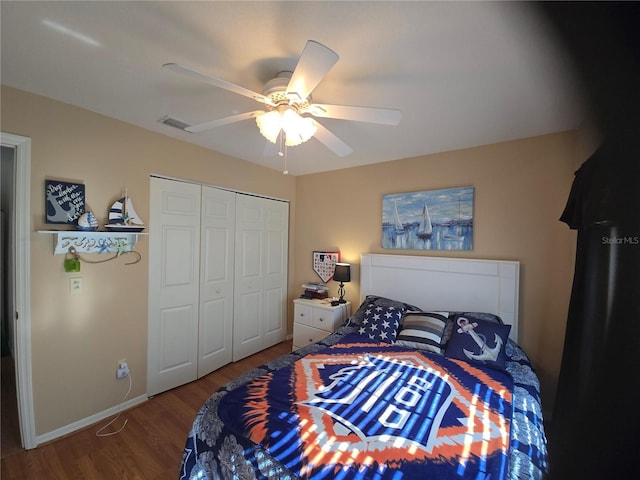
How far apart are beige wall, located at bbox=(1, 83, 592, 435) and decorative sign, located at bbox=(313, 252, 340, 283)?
714 millimetres

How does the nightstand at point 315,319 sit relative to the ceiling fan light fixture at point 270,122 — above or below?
below

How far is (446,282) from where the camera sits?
8.03ft

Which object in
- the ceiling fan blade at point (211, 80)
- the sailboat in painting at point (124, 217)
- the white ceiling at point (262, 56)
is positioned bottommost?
the sailboat in painting at point (124, 217)

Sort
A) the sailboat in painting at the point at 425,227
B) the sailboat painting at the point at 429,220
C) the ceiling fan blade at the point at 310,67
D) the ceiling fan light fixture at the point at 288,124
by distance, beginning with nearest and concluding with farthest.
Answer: the ceiling fan blade at the point at 310,67
the ceiling fan light fixture at the point at 288,124
the sailboat painting at the point at 429,220
the sailboat in painting at the point at 425,227

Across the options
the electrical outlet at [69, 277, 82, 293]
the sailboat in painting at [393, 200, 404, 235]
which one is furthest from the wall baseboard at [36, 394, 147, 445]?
the sailboat in painting at [393, 200, 404, 235]

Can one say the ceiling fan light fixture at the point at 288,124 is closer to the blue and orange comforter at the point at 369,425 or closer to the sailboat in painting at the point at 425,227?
the blue and orange comforter at the point at 369,425

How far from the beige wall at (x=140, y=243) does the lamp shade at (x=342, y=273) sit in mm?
518

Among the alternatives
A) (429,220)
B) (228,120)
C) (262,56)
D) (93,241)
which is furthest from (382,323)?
(93,241)

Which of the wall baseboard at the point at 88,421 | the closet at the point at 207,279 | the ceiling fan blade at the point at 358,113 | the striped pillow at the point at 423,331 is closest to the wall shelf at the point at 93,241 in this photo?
the closet at the point at 207,279

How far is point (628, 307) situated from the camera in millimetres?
201

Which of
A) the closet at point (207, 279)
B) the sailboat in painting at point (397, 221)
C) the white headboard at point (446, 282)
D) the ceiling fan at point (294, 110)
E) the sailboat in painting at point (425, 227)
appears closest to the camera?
the ceiling fan at point (294, 110)

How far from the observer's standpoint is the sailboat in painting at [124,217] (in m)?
1.97

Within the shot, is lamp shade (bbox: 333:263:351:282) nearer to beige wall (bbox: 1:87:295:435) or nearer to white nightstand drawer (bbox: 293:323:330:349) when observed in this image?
white nightstand drawer (bbox: 293:323:330:349)

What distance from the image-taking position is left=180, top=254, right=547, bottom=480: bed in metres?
1.02
